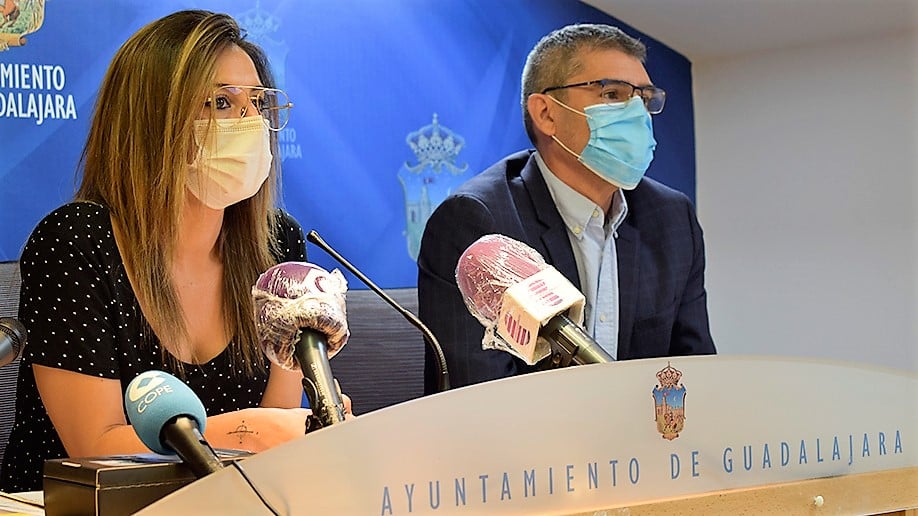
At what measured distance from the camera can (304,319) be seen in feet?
3.02

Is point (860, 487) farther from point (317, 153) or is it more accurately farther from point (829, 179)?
point (829, 179)

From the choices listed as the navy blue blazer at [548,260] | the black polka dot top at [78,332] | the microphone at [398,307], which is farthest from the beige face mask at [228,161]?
the microphone at [398,307]

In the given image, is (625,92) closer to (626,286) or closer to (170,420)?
(626,286)

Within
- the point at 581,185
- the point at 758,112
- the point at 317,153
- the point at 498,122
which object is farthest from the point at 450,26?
the point at 758,112

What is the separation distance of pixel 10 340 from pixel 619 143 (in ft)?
4.98

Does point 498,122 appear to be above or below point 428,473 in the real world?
above

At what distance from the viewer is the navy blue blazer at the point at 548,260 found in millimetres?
2039

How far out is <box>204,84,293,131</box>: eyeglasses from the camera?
1784 mm

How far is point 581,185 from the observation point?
238cm

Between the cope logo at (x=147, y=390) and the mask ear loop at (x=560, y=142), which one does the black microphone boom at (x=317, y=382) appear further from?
the mask ear loop at (x=560, y=142)

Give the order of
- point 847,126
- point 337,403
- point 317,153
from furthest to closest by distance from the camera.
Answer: point 847,126 < point 317,153 < point 337,403

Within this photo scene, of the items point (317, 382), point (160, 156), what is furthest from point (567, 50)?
point (317, 382)

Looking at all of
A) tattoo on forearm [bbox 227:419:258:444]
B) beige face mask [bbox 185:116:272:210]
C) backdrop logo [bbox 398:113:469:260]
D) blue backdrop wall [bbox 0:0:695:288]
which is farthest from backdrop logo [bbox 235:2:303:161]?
tattoo on forearm [bbox 227:419:258:444]

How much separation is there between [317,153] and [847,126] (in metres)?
1.59
